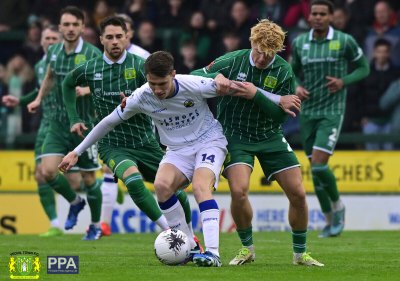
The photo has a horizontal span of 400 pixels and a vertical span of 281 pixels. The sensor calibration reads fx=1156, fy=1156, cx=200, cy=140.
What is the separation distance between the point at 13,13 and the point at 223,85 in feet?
41.8

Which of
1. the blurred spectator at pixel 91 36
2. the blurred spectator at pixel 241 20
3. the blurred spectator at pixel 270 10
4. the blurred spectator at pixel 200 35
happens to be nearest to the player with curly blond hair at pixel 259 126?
the blurred spectator at pixel 241 20

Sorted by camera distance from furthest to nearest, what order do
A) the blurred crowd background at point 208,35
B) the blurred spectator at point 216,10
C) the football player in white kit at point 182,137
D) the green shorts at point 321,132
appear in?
the blurred spectator at point 216,10 → the blurred crowd background at point 208,35 → the green shorts at point 321,132 → the football player in white kit at point 182,137

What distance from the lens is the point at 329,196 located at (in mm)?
15141

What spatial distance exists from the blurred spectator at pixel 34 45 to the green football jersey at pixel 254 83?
10.2 m

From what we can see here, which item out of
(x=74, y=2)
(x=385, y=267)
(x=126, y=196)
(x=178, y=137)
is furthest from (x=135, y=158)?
(x=74, y=2)

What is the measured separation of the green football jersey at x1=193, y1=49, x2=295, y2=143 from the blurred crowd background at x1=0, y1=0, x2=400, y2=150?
25.2ft

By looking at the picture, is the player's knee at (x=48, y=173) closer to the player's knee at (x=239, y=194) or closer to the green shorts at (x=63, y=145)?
the green shorts at (x=63, y=145)

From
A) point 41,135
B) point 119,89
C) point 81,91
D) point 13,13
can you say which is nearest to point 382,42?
point 41,135

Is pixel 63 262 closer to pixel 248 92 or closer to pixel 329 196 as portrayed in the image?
pixel 248 92

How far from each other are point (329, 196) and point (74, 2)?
28.4 ft

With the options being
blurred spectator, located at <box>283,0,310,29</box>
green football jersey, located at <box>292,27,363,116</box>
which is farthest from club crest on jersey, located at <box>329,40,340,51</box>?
blurred spectator, located at <box>283,0,310,29</box>

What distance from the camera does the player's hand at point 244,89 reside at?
10.1 metres

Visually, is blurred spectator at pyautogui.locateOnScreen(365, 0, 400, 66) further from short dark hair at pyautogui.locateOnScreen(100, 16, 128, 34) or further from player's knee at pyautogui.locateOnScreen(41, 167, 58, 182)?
short dark hair at pyautogui.locateOnScreen(100, 16, 128, 34)
